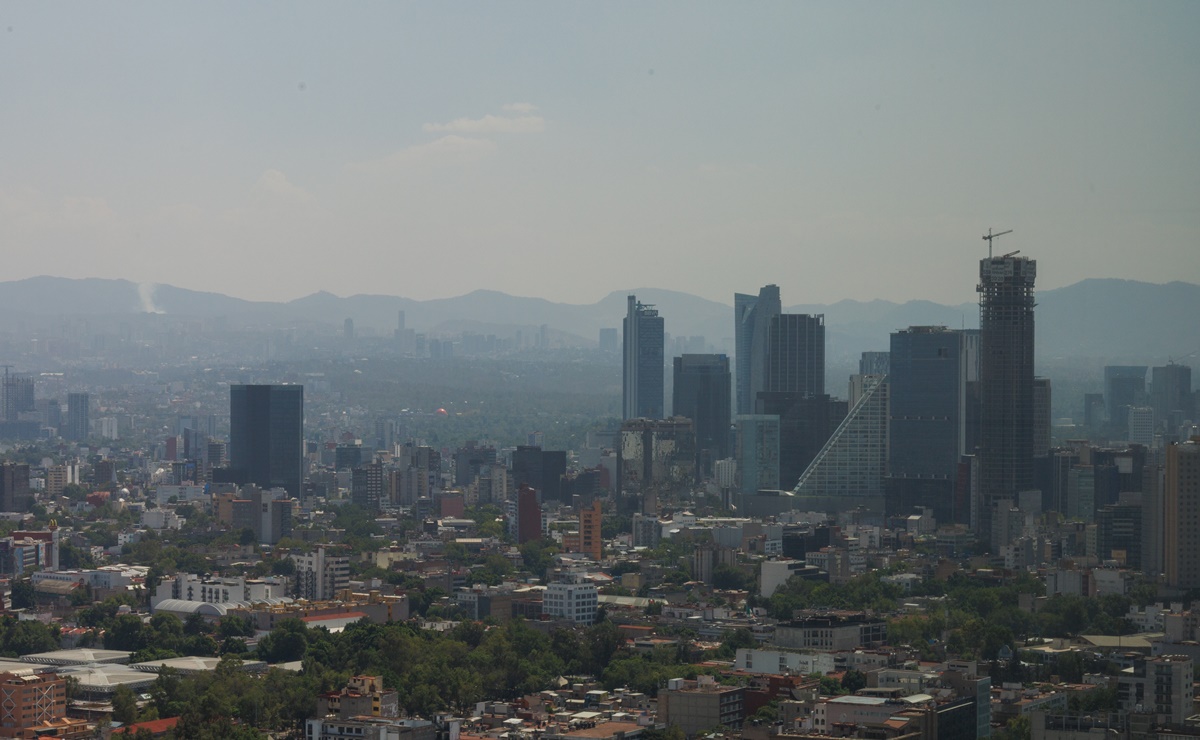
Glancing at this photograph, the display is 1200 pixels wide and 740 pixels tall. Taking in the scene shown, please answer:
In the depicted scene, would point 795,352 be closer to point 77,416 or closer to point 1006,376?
point 1006,376

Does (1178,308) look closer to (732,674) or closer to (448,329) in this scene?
(732,674)

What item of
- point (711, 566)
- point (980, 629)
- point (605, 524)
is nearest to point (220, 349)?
point (605, 524)

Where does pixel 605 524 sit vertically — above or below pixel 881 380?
below

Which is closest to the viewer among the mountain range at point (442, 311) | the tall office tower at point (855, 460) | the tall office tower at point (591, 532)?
the tall office tower at point (591, 532)

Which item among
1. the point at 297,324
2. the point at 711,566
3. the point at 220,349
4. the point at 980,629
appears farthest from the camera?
the point at 297,324

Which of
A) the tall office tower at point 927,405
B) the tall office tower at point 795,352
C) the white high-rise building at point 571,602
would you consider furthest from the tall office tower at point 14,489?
the tall office tower at point 795,352

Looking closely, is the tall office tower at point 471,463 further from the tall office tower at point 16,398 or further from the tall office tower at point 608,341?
the tall office tower at point 608,341

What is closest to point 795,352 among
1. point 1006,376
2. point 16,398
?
point 1006,376
